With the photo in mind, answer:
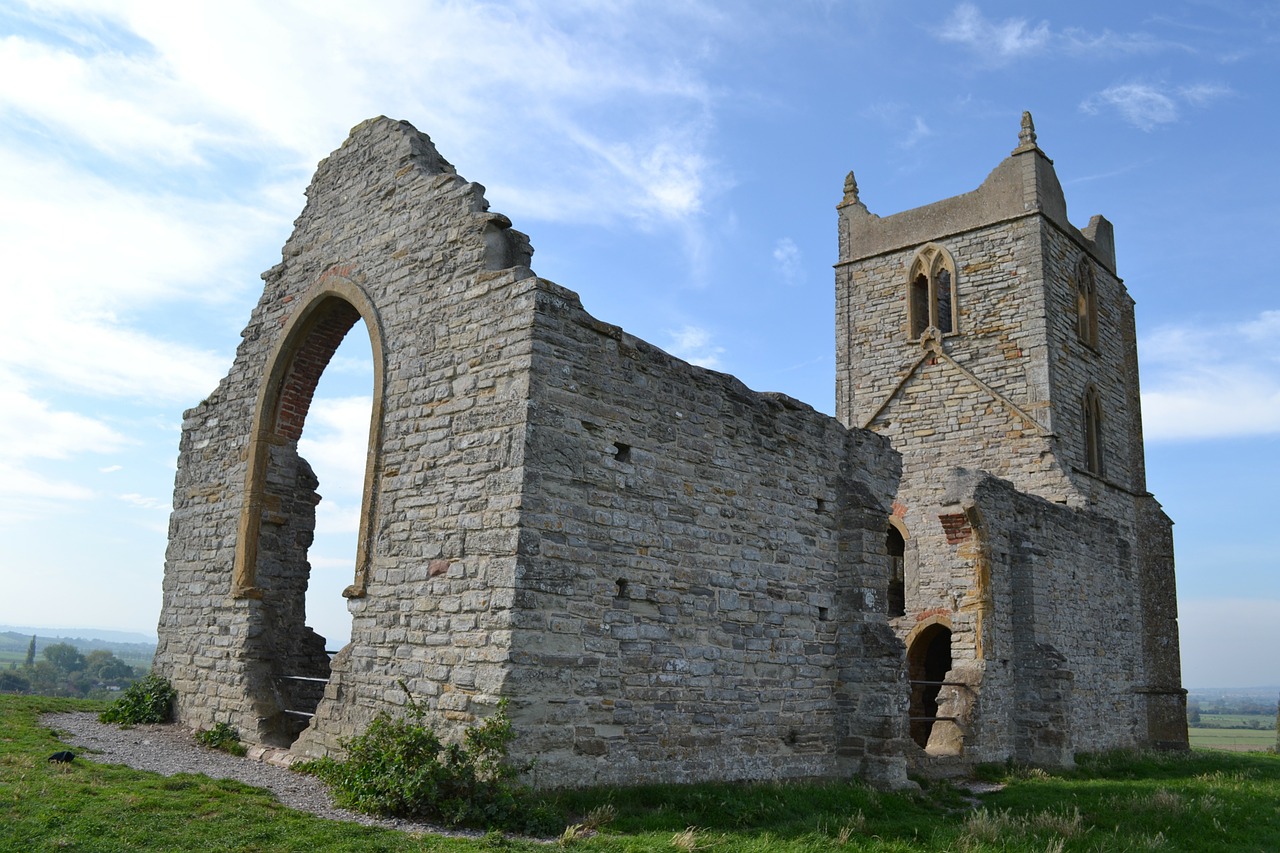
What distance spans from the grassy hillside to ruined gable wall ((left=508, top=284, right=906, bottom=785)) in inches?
21.7

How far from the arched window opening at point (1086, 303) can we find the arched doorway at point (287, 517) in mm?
16800

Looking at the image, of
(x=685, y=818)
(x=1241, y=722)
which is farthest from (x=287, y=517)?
(x=1241, y=722)

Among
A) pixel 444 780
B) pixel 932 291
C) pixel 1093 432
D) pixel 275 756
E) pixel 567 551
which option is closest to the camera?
pixel 444 780

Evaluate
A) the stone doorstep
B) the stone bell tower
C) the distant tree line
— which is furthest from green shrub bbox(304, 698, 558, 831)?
the distant tree line

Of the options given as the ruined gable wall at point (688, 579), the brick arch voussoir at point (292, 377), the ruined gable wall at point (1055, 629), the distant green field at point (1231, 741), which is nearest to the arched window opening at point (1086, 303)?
the ruined gable wall at point (1055, 629)

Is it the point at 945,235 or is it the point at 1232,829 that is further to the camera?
the point at 945,235

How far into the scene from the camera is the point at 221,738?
1073cm

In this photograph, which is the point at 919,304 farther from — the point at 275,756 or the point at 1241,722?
the point at 1241,722

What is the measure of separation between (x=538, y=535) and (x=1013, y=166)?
17365 millimetres

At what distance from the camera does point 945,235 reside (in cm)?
2211

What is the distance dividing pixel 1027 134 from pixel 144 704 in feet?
66.1

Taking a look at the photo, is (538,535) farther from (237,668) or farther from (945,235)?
(945,235)

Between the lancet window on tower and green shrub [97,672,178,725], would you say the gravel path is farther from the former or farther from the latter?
the lancet window on tower

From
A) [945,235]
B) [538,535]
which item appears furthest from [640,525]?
[945,235]
